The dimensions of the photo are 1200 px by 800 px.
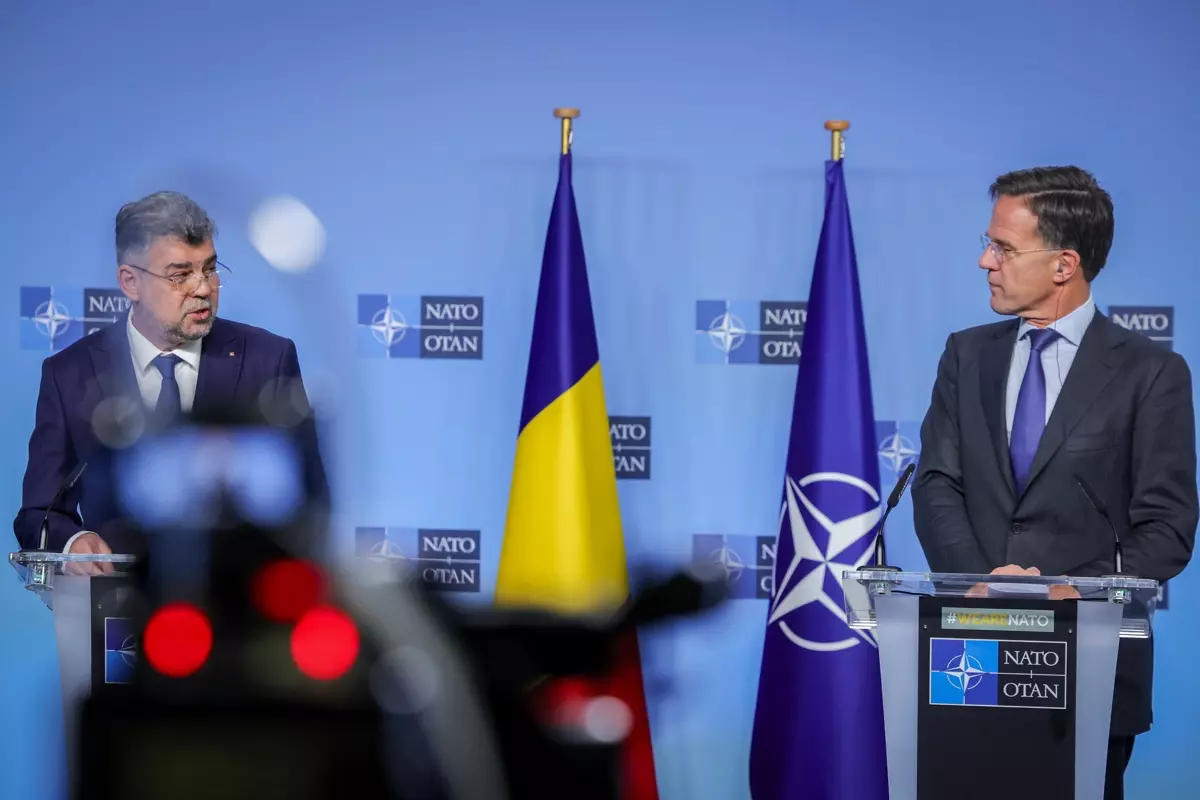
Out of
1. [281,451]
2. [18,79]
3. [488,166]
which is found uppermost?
[18,79]

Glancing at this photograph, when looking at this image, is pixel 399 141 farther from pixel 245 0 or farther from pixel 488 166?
pixel 245 0

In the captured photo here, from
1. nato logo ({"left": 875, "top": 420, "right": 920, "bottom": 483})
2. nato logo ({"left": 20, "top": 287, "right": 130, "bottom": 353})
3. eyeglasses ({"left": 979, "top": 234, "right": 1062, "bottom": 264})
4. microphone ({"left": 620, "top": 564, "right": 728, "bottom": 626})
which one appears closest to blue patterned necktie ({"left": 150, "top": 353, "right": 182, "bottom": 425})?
microphone ({"left": 620, "top": 564, "right": 728, "bottom": 626})

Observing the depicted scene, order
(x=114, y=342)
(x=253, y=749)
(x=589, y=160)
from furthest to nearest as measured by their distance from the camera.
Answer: (x=589, y=160) < (x=114, y=342) < (x=253, y=749)

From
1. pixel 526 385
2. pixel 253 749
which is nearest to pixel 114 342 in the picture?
pixel 253 749

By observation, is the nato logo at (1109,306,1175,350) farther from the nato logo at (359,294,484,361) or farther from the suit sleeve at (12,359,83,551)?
the suit sleeve at (12,359,83,551)

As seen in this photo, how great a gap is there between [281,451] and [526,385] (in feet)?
10.6

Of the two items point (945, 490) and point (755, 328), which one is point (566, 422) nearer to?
point (755, 328)

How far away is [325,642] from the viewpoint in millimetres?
475

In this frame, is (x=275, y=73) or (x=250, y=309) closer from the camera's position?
(x=250, y=309)

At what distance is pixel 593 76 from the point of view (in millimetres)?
4117

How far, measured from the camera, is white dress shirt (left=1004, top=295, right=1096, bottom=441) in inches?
111

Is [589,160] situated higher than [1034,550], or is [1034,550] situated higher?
[589,160]

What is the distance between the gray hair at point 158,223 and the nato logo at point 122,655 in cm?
29

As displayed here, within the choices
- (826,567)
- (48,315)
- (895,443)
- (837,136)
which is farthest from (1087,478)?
(48,315)
